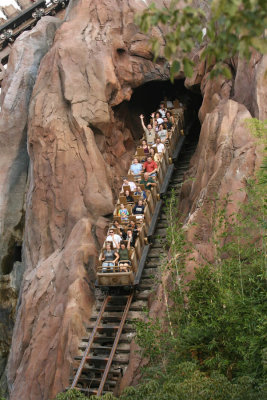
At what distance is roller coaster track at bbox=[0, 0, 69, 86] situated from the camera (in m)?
27.0

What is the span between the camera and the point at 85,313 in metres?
13.0

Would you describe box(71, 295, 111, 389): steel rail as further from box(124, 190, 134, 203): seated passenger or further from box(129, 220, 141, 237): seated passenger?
box(124, 190, 134, 203): seated passenger

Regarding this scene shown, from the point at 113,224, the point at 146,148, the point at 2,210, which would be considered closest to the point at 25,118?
the point at 2,210

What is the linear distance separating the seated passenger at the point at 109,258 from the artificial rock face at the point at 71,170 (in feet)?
3.46

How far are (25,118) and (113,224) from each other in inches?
310

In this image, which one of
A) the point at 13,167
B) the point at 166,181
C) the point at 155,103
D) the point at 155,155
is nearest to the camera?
the point at 166,181

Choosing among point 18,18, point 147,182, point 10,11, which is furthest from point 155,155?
point 10,11

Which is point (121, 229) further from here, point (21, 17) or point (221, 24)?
point (21, 17)

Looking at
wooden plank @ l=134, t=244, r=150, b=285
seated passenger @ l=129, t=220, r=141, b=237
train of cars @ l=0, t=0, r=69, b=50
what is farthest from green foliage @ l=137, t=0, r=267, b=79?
train of cars @ l=0, t=0, r=69, b=50

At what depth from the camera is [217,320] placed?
9023 millimetres

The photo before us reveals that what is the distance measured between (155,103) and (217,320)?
1300cm

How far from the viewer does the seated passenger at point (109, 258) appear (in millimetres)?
12605

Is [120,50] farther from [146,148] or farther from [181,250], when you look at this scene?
[181,250]

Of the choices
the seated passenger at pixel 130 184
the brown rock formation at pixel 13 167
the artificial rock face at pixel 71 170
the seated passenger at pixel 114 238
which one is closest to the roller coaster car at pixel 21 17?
the brown rock formation at pixel 13 167
